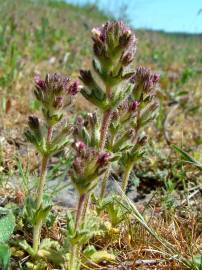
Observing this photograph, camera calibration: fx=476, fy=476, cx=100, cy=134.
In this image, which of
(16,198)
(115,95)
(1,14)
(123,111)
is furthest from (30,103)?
(1,14)

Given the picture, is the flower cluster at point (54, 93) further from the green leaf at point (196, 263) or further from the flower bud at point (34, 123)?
the green leaf at point (196, 263)

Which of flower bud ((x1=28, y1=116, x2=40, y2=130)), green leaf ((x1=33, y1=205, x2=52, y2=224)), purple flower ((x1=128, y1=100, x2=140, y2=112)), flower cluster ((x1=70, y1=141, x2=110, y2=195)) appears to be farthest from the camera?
purple flower ((x1=128, y1=100, x2=140, y2=112))

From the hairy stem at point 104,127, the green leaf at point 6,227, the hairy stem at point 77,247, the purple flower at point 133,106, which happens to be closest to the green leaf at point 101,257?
the hairy stem at point 77,247

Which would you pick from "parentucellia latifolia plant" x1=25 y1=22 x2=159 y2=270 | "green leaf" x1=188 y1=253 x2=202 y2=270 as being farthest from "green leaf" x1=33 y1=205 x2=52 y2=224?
"green leaf" x1=188 y1=253 x2=202 y2=270

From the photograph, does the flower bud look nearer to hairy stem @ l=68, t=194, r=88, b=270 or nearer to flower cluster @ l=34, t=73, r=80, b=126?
flower cluster @ l=34, t=73, r=80, b=126

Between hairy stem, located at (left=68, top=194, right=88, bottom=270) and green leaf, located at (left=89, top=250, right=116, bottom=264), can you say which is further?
green leaf, located at (left=89, top=250, right=116, bottom=264)

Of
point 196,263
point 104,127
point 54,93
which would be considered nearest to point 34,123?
point 54,93
